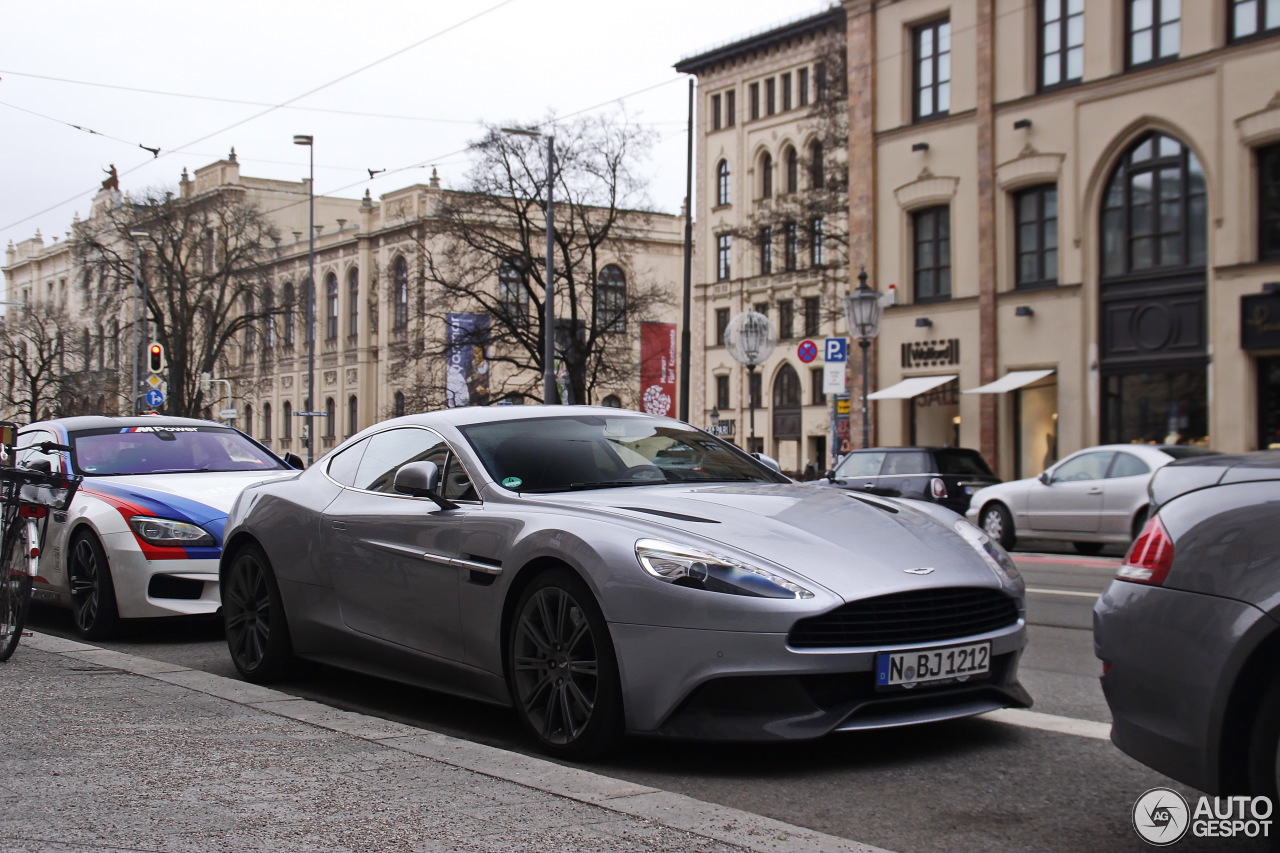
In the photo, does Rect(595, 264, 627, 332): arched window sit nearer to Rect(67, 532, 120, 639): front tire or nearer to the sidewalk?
Rect(67, 532, 120, 639): front tire

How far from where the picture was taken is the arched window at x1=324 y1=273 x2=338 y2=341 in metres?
83.5

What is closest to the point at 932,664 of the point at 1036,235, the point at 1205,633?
the point at 1205,633

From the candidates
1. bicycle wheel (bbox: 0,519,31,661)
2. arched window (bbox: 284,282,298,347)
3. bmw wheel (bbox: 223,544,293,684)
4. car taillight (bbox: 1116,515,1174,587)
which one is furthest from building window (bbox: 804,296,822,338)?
car taillight (bbox: 1116,515,1174,587)

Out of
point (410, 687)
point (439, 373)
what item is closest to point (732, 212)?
point (439, 373)

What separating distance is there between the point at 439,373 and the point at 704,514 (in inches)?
1712

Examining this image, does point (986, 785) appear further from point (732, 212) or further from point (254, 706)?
point (732, 212)

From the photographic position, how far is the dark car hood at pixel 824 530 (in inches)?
194

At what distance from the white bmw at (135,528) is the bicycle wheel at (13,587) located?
824 mm

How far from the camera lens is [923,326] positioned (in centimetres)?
3350

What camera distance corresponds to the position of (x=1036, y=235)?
1225 inches

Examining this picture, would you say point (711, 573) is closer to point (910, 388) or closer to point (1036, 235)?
point (1036, 235)

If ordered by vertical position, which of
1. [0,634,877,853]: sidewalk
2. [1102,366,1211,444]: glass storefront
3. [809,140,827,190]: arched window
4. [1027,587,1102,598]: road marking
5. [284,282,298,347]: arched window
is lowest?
[1027,587,1102,598]: road marking

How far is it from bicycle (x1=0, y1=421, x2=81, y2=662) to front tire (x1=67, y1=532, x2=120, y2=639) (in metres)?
0.64

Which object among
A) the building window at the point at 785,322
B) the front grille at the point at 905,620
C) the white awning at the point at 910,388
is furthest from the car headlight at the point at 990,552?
the building window at the point at 785,322
